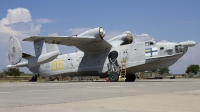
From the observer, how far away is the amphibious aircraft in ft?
87.8

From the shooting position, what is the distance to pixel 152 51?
2773 centimetres

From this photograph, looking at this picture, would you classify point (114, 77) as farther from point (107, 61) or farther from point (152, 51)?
point (152, 51)

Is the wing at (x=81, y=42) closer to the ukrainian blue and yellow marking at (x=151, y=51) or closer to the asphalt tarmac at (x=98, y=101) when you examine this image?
the ukrainian blue and yellow marking at (x=151, y=51)

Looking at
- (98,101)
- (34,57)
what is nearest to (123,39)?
(34,57)

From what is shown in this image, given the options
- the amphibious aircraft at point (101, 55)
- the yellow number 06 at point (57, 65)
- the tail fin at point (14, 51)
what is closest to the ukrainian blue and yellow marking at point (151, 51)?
the amphibious aircraft at point (101, 55)

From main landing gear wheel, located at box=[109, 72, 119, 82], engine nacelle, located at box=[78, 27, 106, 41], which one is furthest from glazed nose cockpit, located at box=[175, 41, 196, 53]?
engine nacelle, located at box=[78, 27, 106, 41]

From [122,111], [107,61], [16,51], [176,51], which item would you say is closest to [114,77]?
[107,61]

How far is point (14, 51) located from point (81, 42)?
634 centimetres

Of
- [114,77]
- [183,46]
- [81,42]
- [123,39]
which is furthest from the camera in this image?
[123,39]

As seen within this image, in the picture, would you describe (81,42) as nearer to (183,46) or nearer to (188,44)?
(183,46)

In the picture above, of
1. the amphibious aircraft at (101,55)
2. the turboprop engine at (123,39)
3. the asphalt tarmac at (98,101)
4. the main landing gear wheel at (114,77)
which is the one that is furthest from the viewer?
the turboprop engine at (123,39)

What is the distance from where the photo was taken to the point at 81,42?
2938 centimetres

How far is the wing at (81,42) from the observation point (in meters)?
26.8

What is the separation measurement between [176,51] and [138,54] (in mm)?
3548
